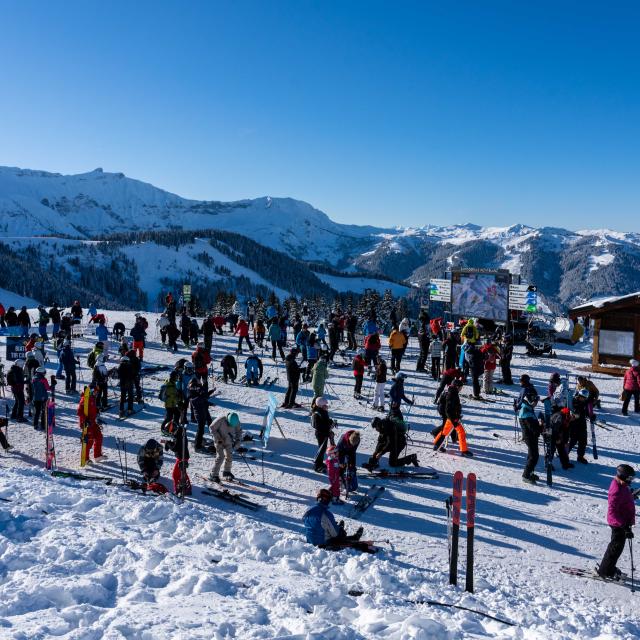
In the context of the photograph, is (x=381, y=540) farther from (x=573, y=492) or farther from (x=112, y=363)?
(x=112, y=363)

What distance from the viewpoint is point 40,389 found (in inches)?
504

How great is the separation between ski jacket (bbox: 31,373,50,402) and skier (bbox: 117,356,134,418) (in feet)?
5.75

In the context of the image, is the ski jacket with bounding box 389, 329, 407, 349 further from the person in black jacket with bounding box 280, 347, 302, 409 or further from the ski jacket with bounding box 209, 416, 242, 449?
the ski jacket with bounding box 209, 416, 242, 449

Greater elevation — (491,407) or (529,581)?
(491,407)

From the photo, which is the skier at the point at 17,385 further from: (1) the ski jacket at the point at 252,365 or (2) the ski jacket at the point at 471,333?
(2) the ski jacket at the point at 471,333

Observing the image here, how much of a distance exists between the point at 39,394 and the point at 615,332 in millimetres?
20016

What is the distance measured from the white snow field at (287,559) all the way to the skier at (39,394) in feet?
3.41

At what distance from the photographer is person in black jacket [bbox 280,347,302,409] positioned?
14219 millimetres

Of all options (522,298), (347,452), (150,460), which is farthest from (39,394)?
(522,298)

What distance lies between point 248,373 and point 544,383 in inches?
412

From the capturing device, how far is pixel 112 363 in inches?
802

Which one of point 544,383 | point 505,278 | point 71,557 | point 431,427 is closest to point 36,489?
point 71,557

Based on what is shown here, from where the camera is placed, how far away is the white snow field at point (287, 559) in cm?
547

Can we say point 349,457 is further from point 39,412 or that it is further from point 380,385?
point 39,412
